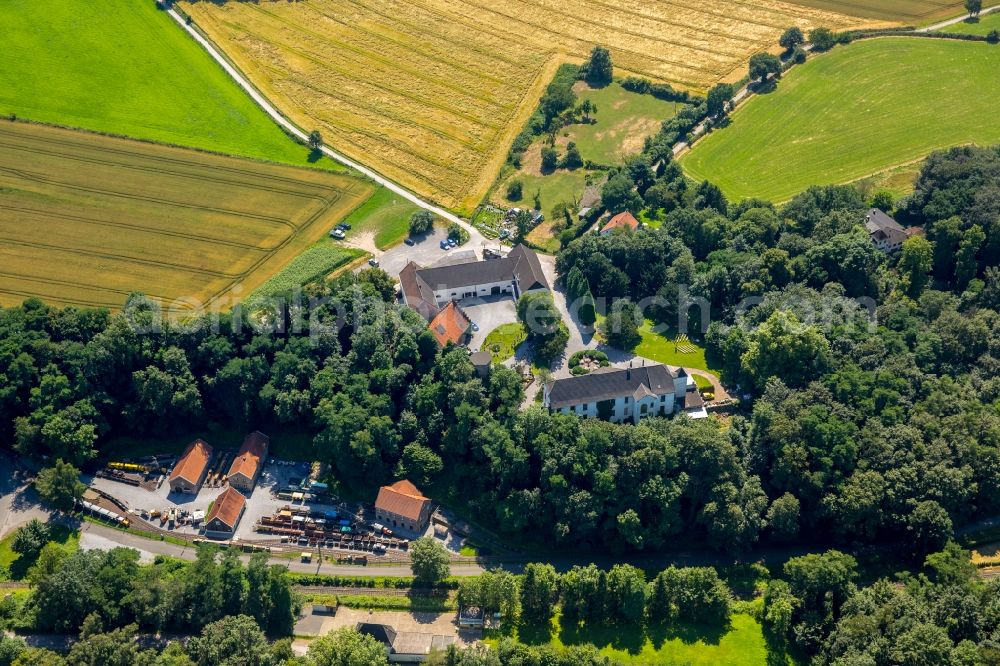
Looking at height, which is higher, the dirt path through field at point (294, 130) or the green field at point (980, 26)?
the green field at point (980, 26)

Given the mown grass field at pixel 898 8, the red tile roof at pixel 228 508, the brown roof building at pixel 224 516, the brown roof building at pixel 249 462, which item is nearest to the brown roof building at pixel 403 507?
the brown roof building at pixel 249 462

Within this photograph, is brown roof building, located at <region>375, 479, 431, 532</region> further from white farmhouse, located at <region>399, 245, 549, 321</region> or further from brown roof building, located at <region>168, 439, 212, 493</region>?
white farmhouse, located at <region>399, 245, 549, 321</region>

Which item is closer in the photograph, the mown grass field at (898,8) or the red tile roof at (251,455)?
the red tile roof at (251,455)

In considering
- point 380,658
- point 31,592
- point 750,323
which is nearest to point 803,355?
point 750,323

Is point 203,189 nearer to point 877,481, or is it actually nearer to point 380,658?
point 380,658

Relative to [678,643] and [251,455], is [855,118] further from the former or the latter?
[251,455]

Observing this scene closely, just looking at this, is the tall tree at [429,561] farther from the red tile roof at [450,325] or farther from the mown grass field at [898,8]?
the mown grass field at [898,8]

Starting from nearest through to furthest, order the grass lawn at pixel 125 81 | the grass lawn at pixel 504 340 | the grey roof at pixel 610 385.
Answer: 1. the grey roof at pixel 610 385
2. the grass lawn at pixel 504 340
3. the grass lawn at pixel 125 81

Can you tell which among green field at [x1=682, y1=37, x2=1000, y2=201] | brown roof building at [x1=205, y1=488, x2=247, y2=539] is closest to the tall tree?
brown roof building at [x1=205, y1=488, x2=247, y2=539]

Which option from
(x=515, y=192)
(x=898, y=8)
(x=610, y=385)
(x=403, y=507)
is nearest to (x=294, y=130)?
(x=515, y=192)
